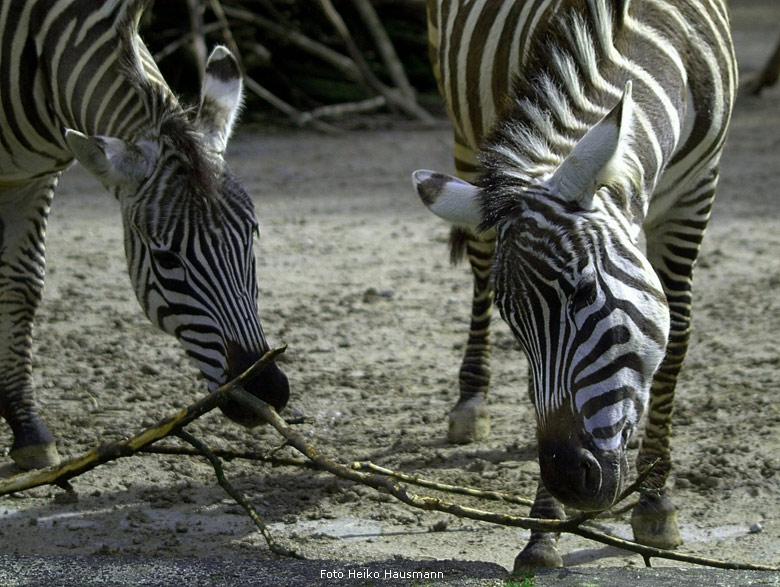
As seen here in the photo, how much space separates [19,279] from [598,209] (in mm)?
3092

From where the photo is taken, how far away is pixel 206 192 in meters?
3.75

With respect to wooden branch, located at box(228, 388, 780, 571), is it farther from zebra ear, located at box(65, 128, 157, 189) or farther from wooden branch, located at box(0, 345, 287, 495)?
zebra ear, located at box(65, 128, 157, 189)

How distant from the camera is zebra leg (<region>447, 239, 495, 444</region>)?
16.5 feet

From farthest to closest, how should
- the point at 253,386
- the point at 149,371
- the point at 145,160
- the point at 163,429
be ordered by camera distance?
1. the point at 149,371
2. the point at 145,160
3. the point at 253,386
4. the point at 163,429

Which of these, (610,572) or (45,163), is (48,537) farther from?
(610,572)

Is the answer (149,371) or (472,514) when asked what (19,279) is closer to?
(149,371)

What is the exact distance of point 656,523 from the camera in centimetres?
399

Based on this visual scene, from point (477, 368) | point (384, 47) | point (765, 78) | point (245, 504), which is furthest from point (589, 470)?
point (765, 78)

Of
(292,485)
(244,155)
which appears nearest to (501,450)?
(292,485)

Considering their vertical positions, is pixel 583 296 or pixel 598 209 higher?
pixel 598 209

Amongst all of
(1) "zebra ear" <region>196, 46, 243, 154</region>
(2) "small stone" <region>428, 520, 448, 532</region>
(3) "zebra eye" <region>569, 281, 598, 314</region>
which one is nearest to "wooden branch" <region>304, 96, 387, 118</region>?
(1) "zebra ear" <region>196, 46, 243, 154</region>

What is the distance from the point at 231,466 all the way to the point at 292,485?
339 mm

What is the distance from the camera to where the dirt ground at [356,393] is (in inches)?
159

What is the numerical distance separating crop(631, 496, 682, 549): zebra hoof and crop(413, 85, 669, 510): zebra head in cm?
109
